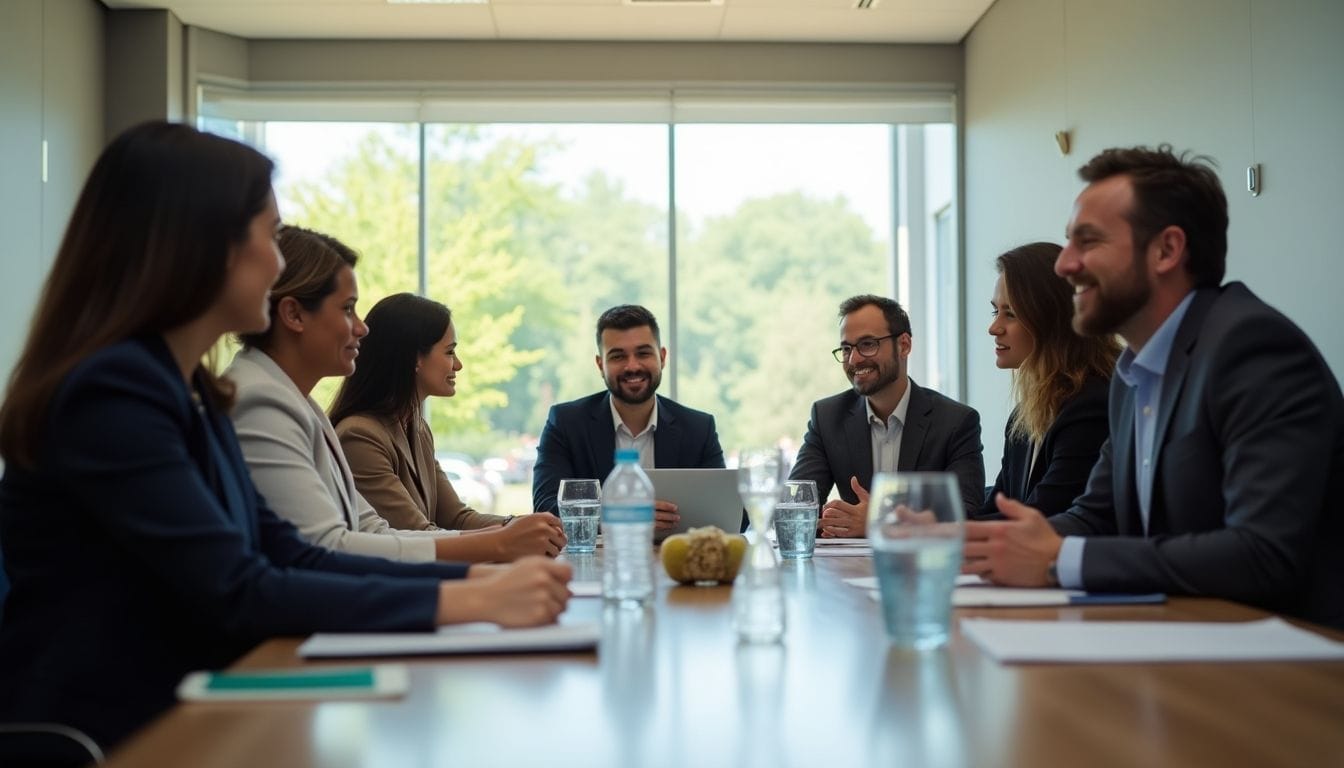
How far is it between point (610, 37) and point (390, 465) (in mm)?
4329

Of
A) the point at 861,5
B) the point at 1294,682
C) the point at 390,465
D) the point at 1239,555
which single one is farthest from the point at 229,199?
the point at 861,5

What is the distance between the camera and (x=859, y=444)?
3.99 meters

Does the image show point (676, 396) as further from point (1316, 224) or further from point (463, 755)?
point (463, 755)

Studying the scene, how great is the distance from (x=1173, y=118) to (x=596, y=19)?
126 inches

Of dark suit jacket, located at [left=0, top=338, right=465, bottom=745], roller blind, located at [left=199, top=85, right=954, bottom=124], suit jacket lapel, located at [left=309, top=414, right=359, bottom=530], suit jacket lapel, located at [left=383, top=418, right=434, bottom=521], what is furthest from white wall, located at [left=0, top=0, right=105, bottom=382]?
dark suit jacket, located at [left=0, top=338, right=465, bottom=745]

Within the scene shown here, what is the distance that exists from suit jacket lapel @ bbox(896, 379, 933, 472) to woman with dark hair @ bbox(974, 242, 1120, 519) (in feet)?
1.16

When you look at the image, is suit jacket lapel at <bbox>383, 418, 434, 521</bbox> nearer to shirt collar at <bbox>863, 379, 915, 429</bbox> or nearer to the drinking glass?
shirt collar at <bbox>863, 379, 915, 429</bbox>

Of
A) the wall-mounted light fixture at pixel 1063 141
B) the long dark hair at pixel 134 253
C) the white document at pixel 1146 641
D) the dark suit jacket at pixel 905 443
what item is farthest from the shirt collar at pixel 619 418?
the white document at pixel 1146 641

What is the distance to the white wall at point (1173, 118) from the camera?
349cm

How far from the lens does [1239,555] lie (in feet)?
5.79

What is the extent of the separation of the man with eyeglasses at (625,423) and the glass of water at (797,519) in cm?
162

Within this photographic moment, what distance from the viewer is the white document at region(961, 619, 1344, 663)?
1262mm

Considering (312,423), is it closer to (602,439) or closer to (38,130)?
(602,439)

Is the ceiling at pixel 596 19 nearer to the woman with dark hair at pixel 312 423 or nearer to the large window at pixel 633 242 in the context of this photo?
the large window at pixel 633 242
